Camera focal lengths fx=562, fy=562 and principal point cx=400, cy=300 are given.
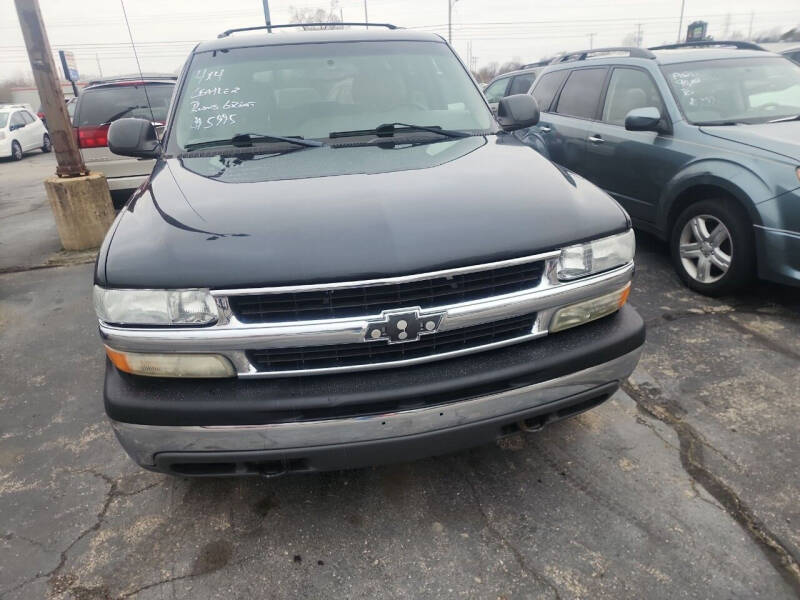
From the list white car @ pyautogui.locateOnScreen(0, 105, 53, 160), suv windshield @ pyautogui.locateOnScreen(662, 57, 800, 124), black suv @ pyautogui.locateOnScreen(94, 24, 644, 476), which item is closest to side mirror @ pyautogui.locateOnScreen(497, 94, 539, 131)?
black suv @ pyautogui.locateOnScreen(94, 24, 644, 476)

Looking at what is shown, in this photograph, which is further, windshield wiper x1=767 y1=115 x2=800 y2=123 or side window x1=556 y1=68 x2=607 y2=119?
side window x1=556 y1=68 x2=607 y2=119

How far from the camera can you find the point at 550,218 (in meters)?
2.06

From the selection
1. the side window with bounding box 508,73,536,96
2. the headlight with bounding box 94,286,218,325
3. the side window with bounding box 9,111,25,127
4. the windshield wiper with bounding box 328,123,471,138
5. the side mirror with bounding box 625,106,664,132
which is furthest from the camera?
the side window with bounding box 9,111,25,127

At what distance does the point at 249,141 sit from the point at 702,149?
11.1ft

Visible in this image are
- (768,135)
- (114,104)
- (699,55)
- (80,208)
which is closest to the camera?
(768,135)

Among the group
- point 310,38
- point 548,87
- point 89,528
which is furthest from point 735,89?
point 89,528

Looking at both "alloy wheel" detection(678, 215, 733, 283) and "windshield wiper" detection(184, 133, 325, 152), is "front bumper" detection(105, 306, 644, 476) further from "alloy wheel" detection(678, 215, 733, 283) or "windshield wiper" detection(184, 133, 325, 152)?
"alloy wheel" detection(678, 215, 733, 283)

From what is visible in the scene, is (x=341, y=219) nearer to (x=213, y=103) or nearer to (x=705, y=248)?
(x=213, y=103)

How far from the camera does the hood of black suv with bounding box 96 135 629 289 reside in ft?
5.86

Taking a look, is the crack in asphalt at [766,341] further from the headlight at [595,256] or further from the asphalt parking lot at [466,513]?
the headlight at [595,256]

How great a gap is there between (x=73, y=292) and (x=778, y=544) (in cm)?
529

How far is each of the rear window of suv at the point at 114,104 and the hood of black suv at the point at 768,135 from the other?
6029 millimetres

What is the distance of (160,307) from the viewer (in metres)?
1.80

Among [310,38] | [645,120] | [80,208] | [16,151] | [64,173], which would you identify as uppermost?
[310,38]
